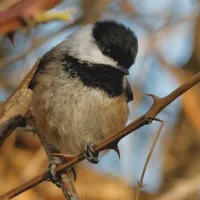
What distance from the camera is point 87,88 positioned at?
1.54 meters

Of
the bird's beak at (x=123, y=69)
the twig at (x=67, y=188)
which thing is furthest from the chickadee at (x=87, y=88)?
the twig at (x=67, y=188)

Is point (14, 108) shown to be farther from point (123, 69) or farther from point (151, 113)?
point (151, 113)

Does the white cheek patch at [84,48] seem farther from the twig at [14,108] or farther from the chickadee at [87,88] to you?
the twig at [14,108]

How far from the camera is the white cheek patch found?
5.11ft

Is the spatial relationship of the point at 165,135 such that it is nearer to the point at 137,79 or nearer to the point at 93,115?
the point at 137,79

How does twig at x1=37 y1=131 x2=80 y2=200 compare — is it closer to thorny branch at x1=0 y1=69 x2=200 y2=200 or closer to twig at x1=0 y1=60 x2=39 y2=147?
twig at x1=0 y1=60 x2=39 y2=147

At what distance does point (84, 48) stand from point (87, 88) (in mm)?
183

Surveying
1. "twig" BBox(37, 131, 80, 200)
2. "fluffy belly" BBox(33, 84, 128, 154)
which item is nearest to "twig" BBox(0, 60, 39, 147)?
"fluffy belly" BBox(33, 84, 128, 154)

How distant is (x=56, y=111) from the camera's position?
155cm

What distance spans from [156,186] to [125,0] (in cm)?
115

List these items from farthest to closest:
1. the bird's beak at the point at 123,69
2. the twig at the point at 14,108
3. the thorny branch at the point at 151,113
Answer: the bird's beak at the point at 123,69
the twig at the point at 14,108
the thorny branch at the point at 151,113

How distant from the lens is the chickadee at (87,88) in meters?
1.53

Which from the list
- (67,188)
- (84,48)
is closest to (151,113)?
(67,188)

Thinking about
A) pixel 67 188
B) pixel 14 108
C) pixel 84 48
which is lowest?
pixel 67 188
